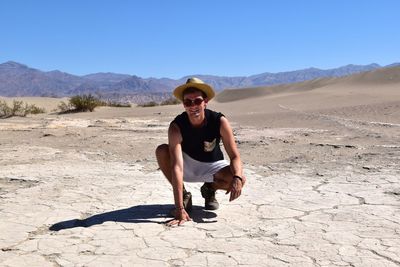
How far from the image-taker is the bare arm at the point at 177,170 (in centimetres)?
367

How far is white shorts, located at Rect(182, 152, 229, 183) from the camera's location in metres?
4.00

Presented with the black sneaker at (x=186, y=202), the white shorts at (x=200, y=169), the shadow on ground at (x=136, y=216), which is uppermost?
the white shorts at (x=200, y=169)

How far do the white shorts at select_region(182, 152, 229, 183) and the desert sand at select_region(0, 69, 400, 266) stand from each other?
0.28m

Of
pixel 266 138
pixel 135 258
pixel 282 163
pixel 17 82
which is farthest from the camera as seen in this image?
pixel 17 82

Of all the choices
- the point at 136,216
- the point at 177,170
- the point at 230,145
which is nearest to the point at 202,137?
the point at 230,145

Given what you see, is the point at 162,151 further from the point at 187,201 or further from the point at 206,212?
the point at 206,212

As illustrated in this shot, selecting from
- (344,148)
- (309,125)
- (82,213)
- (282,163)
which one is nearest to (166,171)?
(82,213)

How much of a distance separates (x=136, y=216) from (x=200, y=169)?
608 millimetres

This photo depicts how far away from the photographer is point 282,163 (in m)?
6.43

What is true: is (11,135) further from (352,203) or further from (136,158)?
(352,203)

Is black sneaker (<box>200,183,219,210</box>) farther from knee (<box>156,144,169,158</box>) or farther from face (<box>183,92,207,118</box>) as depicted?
face (<box>183,92,207,118</box>)

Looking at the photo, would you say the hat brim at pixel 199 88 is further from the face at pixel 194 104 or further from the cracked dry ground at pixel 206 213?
the cracked dry ground at pixel 206 213

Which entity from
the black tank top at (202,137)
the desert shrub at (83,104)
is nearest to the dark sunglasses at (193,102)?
the black tank top at (202,137)

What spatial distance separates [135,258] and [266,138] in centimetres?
645
